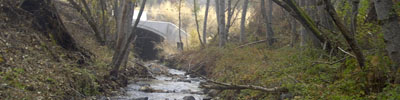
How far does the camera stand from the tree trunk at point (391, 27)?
5.53 meters

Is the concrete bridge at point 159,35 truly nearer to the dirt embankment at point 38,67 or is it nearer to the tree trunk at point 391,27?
the dirt embankment at point 38,67

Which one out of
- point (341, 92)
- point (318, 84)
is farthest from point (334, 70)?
point (341, 92)

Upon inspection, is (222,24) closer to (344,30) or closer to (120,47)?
(120,47)

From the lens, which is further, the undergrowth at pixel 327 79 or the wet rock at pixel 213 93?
the wet rock at pixel 213 93

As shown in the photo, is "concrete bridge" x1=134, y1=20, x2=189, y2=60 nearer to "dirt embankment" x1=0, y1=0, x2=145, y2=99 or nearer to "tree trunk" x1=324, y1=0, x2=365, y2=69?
"dirt embankment" x1=0, y1=0, x2=145, y2=99

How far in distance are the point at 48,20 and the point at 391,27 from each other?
26.2ft

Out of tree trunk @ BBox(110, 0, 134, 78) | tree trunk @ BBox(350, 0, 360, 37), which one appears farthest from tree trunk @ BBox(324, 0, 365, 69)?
tree trunk @ BBox(110, 0, 134, 78)

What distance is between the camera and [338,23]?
6.02 m

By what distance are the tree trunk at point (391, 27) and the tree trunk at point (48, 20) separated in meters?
7.62

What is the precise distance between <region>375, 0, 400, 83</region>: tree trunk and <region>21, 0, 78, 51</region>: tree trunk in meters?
7.62

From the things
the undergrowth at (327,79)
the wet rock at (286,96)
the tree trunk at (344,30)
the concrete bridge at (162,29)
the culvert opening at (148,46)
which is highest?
the tree trunk at (344,30)

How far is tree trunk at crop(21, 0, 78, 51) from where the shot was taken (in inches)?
399

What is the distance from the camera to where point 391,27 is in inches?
220

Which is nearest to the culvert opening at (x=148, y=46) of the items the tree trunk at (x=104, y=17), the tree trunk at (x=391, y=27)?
the tree trunk at (x=104, y=17)
